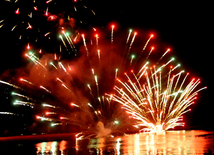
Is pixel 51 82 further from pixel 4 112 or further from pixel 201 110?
pixel 201 110

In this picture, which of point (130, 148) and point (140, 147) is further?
point (140, 147)

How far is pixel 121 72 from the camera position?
28078mm

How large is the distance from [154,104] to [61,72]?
30.3ft

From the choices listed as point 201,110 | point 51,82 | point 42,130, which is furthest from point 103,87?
point 201,110

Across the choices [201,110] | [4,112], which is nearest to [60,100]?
[4,112]

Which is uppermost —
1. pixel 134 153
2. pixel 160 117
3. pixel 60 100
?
pixel 60 100

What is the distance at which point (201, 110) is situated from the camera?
44531mm

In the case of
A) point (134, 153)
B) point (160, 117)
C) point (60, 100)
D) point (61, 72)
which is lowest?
point (134, 153)

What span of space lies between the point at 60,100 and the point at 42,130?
170 inches

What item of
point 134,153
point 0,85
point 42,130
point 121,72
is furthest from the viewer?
point 42,130

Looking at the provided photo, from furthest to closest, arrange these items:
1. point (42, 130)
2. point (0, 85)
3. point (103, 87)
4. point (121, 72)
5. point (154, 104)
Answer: point (42, 130), point (0, 85), point (103, 87), point (121, 72), point (154, 104)

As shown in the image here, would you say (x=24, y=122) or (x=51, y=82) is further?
(x=24, y=122)

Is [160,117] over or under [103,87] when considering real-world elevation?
under

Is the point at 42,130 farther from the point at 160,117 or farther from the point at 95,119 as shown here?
the point at 160,117
